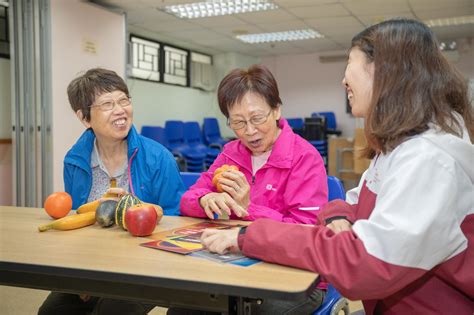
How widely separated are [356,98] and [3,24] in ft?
17.2

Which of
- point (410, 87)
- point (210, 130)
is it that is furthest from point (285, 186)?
point (210, 130)

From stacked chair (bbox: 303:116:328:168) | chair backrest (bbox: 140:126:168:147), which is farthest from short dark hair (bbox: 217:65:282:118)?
stacked chair (bbox: 303:116:328:168)

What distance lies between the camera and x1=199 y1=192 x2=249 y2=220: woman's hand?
1.52 m

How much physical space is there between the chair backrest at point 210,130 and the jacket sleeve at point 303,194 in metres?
7.79

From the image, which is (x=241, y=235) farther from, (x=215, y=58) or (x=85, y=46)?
(x=215, y=58)

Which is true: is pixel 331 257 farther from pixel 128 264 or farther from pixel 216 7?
pixel 216 7

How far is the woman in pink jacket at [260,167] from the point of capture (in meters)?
1.58

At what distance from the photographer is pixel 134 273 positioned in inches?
38.7

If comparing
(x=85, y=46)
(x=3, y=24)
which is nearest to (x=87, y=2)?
(x=85, y=46)

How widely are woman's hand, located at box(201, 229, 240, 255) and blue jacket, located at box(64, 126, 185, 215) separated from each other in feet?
2.38

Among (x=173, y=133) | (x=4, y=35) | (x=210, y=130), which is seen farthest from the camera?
(x=210, y=130)

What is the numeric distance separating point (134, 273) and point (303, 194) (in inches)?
33.2

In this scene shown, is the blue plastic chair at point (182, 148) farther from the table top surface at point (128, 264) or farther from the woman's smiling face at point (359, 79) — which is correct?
the woman's smiling face at point (359, 79)

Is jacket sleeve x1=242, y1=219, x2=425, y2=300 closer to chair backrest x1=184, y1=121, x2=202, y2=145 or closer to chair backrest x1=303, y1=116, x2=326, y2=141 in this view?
chair backrest x1=184, y1=121, x2=202, y2=145
